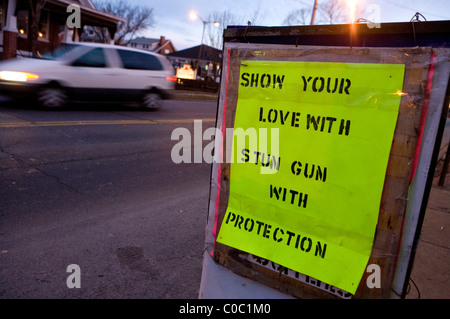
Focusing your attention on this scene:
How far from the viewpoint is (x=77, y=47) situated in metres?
11.0

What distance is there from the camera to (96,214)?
4.29m

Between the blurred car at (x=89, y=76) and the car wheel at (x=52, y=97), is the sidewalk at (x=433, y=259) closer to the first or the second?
the blurred car at (x=89, y=76)

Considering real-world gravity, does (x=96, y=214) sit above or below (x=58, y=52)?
below

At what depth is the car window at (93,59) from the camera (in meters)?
10.8

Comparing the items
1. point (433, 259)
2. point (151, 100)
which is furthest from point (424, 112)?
point (151, 100)

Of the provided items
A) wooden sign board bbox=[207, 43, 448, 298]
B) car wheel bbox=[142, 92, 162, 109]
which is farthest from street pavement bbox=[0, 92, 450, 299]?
car wheel bbox=[142, 92, 162, 109]

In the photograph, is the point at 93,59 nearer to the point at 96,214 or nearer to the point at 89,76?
the point at 89,76

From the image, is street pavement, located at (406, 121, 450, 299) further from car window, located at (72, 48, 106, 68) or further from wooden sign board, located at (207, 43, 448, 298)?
car window, located at (72, 48, 106, 68)

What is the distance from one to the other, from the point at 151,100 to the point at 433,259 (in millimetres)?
10581

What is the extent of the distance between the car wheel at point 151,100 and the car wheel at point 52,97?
9.17 ft

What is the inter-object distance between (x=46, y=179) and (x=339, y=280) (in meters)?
4.74

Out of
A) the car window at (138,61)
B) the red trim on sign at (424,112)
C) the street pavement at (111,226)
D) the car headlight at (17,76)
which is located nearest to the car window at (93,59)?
the car window at (138,61)

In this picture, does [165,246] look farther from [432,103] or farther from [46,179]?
[432,103]
